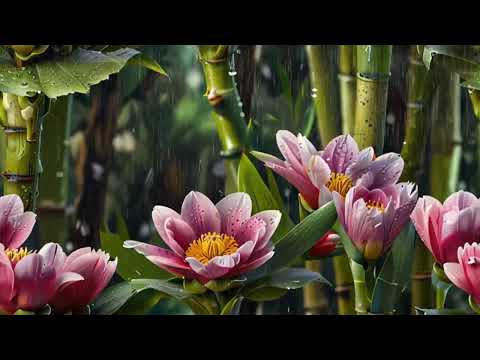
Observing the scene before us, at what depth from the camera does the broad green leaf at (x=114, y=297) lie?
1349 mm

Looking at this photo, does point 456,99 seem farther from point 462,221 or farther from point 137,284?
point 137,284

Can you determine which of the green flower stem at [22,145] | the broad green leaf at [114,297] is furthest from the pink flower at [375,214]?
the green flower stem at [22,145]

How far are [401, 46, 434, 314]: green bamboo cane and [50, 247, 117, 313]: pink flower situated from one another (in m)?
0.45

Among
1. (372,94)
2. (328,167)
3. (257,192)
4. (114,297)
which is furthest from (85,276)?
(372,94)

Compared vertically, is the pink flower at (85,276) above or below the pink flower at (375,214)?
below

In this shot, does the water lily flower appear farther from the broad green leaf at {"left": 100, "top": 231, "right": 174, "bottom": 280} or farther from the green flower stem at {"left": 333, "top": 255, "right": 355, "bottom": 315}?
the broad green leaf at {"left": 100, "top": 231, "right": 174, "bottom": 280}

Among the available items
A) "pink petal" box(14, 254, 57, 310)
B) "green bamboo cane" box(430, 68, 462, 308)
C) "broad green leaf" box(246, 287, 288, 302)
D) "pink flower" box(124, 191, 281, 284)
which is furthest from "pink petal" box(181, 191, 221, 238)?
"green bamboo cane" box(430, 68, 462, 308)

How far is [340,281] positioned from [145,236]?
293mm

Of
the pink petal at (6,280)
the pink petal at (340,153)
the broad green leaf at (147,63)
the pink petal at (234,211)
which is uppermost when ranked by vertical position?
the broad green leaf at (147,63)

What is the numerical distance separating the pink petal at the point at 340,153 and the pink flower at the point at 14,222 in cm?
44

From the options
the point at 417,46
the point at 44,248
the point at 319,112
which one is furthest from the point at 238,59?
the point at 44,248

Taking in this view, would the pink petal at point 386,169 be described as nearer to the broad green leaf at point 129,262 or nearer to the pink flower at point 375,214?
the pink flower at point 375,214

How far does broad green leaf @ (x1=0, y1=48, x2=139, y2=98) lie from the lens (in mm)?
1348

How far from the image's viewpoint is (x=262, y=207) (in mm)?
1351
